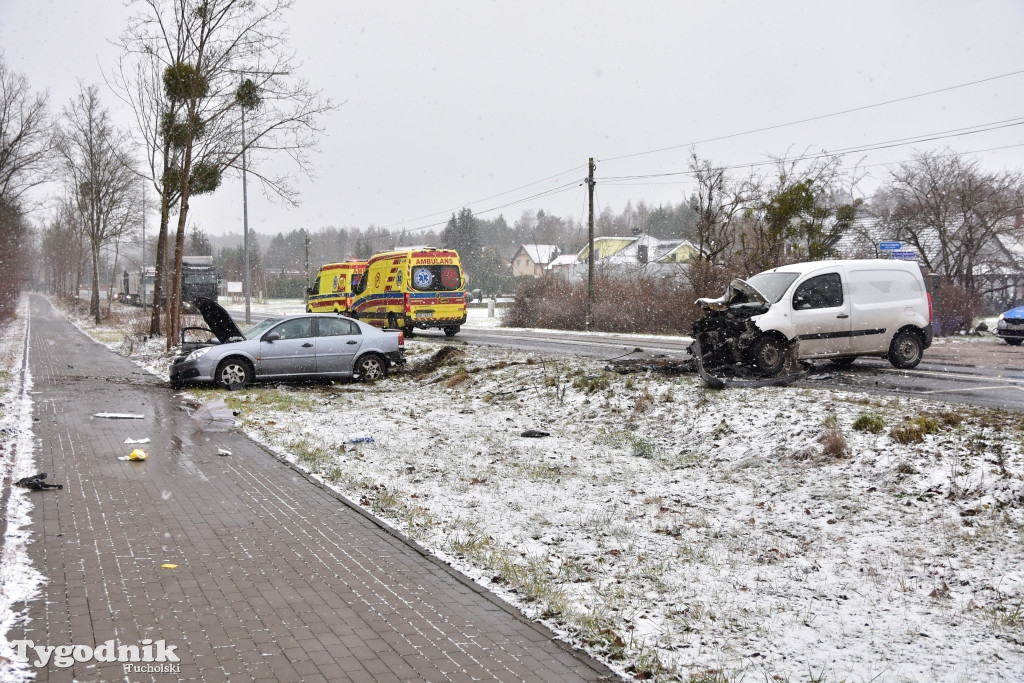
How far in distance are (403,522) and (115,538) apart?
7.25 ft

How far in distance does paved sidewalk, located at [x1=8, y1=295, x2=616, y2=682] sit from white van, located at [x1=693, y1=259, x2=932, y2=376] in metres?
7.14

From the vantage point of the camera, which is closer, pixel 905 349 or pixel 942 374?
pixel 942 374

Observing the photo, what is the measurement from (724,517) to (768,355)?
20.3 ft

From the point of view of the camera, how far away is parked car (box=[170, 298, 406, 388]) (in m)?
14.9

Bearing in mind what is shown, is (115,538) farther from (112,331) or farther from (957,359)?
(112,331)

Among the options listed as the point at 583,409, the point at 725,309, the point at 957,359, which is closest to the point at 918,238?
the point at 957,359

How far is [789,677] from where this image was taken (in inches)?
159

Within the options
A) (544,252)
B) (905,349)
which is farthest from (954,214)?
(544,252)

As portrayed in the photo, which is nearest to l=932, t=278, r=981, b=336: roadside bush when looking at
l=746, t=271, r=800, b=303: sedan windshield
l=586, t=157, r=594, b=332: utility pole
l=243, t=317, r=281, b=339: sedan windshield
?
l=586, t=157, r=594, b=332: utility pole

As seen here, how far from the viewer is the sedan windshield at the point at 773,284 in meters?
13.0

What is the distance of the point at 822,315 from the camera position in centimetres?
1297

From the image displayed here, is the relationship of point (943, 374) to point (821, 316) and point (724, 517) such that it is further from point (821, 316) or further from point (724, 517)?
point (724, 517)

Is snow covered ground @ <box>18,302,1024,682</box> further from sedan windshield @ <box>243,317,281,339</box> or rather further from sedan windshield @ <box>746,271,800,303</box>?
sedan windshield @ <box>243,317,281,339</box>

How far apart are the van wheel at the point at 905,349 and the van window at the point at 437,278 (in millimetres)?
15181
